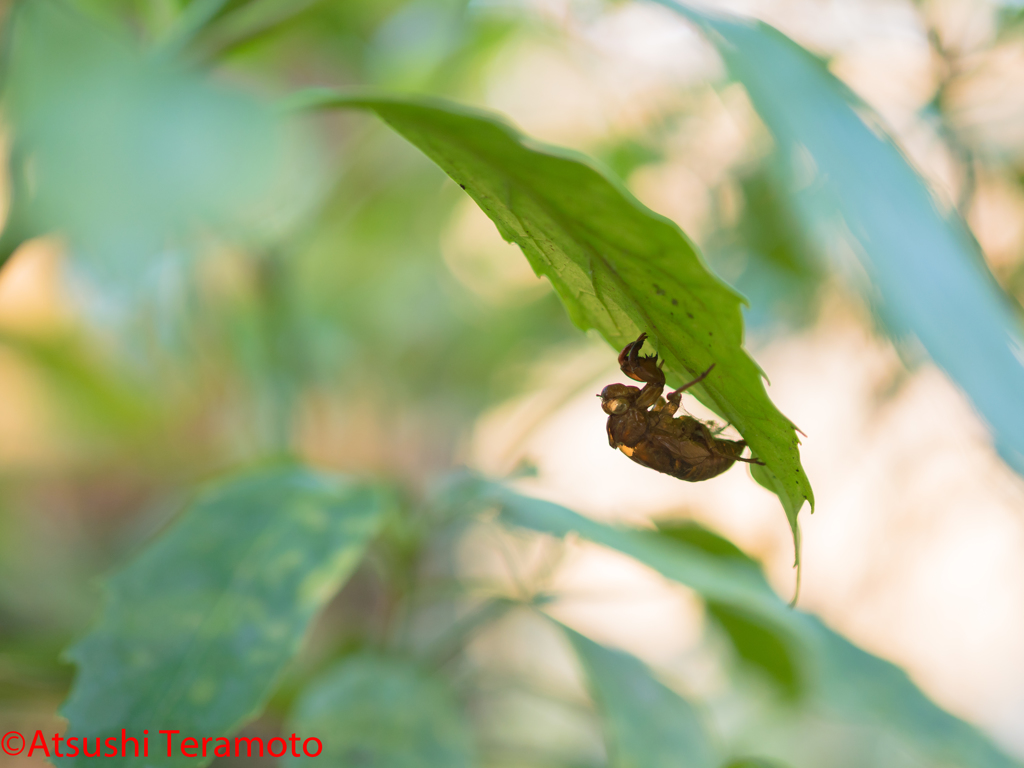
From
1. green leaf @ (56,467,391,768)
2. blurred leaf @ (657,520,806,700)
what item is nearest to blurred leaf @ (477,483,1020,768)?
blurred leaf @ (657,520,806,700)

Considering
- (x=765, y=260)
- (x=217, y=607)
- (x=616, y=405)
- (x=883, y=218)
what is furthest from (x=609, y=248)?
(x=765, y=260)

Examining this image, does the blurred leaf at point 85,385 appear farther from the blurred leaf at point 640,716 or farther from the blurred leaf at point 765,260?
the blurred leaf at point 765,260

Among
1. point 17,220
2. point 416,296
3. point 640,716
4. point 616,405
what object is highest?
point 416,296

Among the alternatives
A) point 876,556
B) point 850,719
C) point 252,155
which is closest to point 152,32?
point 252,155

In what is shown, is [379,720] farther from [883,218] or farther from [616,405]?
[883,218]

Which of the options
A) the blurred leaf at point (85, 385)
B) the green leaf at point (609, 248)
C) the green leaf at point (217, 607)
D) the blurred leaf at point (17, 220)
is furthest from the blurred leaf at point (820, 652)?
the blurred leaf at point (85, 385)

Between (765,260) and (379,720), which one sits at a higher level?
(765,260)
